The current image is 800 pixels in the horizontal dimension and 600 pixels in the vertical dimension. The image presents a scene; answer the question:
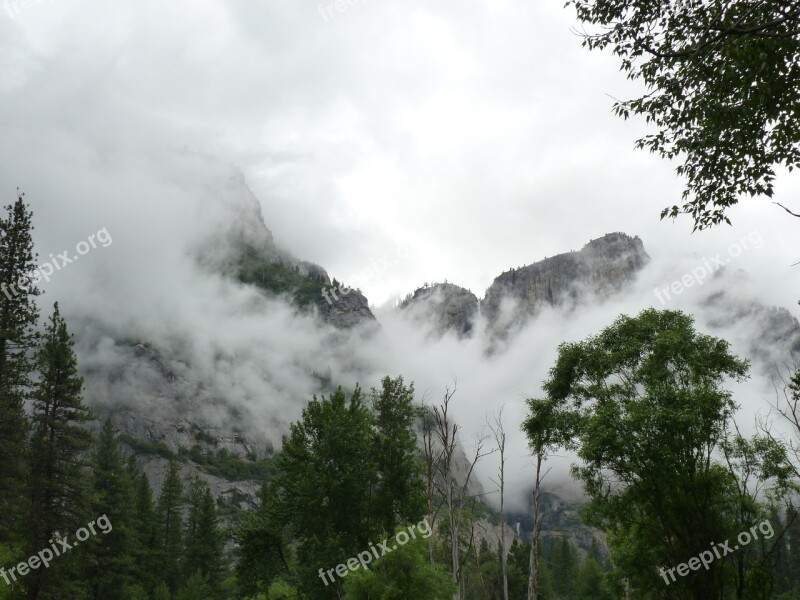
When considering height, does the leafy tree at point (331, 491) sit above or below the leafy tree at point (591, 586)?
above

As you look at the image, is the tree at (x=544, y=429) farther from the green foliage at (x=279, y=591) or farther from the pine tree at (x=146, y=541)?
the pine tree at (x=146, y=541)

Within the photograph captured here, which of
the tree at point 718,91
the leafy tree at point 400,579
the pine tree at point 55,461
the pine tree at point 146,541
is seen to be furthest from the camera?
the pine tree at point 146,541

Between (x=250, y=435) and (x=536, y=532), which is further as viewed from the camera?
(x=250, y=435)

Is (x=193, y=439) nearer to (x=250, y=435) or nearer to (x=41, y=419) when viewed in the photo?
(x=250, y=435)

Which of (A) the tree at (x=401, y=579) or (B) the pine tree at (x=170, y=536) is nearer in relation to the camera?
(A) the tree at (x=401, y=579)

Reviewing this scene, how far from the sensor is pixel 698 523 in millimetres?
16938

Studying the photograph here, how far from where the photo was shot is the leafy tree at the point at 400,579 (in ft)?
62.4

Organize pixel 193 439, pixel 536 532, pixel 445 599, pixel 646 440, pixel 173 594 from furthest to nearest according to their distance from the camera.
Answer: pixel 193 439
pixel 173 594
pixel 536 532
pixel 445 599
pixel 646 440

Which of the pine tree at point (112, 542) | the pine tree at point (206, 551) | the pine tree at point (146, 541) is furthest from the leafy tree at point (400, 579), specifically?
the pine tree at point (206, 551)

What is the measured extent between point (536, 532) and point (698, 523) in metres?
7.92

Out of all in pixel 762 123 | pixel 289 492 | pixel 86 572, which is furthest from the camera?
pixel 86 572

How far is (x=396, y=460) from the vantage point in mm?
28000

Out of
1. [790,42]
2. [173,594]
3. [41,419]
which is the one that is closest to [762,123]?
[790,42]

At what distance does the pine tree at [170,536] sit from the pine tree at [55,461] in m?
30.0
